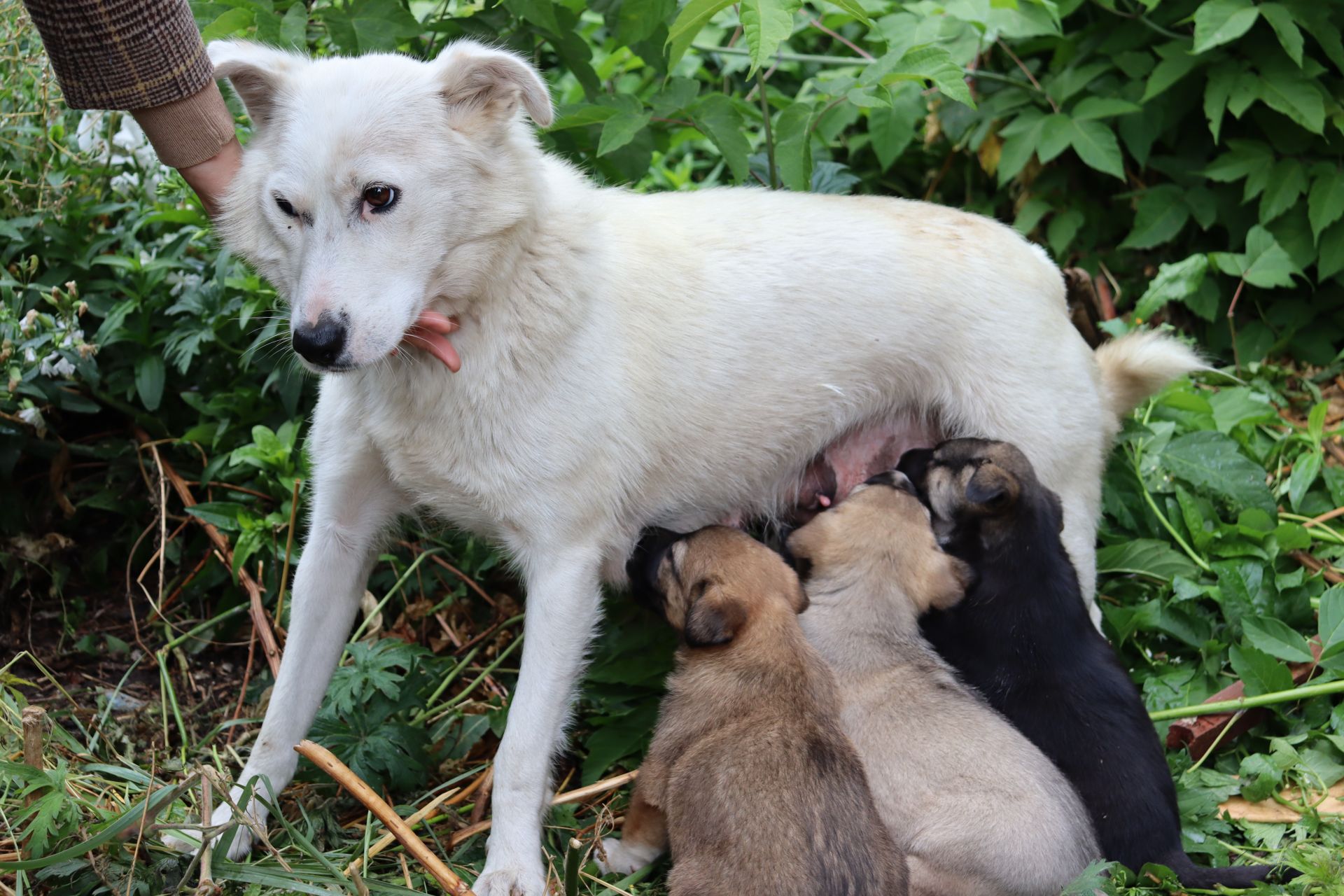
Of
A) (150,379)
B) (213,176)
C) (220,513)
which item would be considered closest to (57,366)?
(150,379)

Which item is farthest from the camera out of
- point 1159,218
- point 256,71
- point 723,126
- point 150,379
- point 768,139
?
point 1159,218

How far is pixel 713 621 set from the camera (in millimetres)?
3254

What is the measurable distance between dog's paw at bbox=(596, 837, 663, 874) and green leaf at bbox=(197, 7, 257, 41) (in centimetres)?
283

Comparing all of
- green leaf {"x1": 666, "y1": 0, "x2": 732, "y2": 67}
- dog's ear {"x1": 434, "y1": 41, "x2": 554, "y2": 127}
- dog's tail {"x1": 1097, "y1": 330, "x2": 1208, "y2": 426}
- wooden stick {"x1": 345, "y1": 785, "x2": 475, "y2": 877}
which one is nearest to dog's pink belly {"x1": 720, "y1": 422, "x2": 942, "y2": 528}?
dog's tail {"x1": 1097, "y1": 330, "x2": 1208, "y2": 426}

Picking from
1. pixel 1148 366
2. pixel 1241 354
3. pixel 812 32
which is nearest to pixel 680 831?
pixel 1148 366

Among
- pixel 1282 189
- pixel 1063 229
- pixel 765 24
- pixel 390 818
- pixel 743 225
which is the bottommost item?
pixel 390 818

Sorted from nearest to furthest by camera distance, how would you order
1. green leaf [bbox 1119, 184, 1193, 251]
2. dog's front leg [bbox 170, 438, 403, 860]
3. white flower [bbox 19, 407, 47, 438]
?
1. dog's front leg [bbox 170, 438, 403, 860]
2. white flower [bbox 19, 407, 47, 438]
3. green leaf [bbox 1119, 184, 1193, 251]

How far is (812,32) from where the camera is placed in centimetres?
672

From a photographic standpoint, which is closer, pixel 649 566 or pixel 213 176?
pixel 213 176

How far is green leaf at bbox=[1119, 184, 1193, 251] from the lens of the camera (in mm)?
5492

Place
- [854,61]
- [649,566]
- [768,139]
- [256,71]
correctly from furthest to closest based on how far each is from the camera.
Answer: [854,61]
[768,139]
[649,566]
[256,71]

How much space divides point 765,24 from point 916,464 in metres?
1.42

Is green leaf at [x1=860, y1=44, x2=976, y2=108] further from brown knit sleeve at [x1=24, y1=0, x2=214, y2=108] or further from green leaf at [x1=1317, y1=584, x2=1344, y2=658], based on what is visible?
brown knit sleeve at [x1=24, y1=0, x2=214, y2=108]

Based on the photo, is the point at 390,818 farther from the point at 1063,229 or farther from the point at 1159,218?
the point at 1159,218
